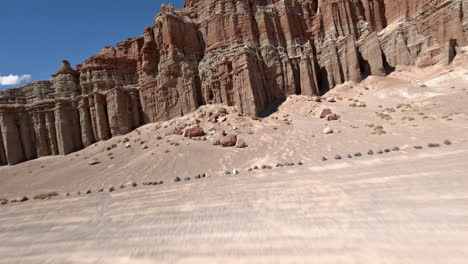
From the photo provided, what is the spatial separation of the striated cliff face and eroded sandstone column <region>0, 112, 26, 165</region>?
0.08 m

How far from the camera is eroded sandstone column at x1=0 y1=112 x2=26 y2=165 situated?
20.7 metres

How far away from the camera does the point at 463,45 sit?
20031 millimetres

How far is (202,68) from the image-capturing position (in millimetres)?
22188

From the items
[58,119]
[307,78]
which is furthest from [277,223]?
[58,119]

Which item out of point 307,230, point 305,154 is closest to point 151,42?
point 305,154

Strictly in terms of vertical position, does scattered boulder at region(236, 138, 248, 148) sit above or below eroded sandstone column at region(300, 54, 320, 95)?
below

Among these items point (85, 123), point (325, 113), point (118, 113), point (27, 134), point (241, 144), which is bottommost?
point (241, 144)

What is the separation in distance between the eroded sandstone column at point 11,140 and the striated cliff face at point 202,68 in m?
0.08

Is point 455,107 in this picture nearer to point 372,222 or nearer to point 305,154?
point 305,154

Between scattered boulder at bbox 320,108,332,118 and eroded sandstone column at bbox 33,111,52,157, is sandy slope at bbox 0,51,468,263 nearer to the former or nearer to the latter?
scattered boulder at bbox 320,108,332,118

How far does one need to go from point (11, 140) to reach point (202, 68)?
22.8 m

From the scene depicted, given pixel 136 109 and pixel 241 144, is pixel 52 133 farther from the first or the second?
pixel 241 144

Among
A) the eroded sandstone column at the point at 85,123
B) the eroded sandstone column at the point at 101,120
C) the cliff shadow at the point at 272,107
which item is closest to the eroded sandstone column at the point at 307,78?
the cliff shadow at the point at 272,107

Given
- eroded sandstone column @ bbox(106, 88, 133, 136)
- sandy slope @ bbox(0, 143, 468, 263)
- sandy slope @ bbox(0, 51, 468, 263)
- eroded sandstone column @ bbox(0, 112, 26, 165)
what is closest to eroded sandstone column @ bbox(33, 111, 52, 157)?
eroded sandstone column @ bbox(0, 112, 26, 165)
